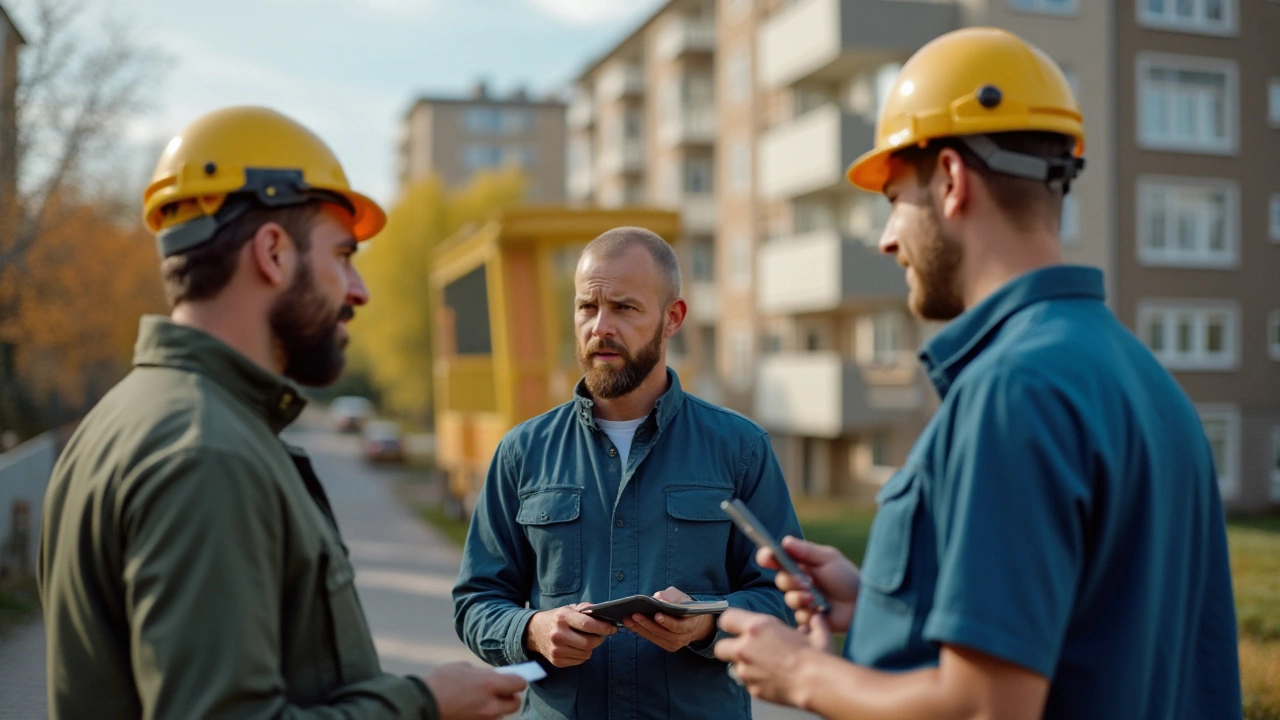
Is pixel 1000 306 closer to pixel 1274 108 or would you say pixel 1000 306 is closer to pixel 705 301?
pixel 1274 108

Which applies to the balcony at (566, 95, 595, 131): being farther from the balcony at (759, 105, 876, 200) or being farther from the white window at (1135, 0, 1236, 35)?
the white window at (1135, 0, 1236, 35)

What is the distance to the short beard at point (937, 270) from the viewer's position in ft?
6.71

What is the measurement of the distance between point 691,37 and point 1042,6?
17254mm

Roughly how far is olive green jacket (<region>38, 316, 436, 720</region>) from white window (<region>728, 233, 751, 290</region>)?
3123 cm

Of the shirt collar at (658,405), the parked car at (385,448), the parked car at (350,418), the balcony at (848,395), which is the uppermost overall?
the shirt collar at (658,405)

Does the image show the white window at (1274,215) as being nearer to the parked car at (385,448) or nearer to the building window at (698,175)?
the building window at (698,175)

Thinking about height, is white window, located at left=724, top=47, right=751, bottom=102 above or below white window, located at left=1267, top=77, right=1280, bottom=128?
above

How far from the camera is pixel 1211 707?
204 cm

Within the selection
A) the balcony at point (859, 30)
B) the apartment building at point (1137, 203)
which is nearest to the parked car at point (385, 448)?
the apartment building at point (1137, 203)

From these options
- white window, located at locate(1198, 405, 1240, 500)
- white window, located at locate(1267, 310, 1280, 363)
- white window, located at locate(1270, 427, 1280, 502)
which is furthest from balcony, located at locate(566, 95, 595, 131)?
white window, located at locate(1270, 427, 1280, 502)

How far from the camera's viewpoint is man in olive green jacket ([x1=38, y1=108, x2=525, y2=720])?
71.1 inches

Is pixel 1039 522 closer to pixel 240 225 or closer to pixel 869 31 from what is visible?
pixel 240 225

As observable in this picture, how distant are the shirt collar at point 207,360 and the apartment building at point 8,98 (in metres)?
13.7

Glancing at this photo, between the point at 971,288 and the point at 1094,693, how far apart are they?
708 mm
